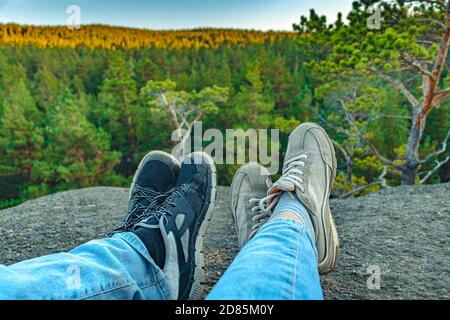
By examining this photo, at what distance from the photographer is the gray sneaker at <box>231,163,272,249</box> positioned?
1.60 meters

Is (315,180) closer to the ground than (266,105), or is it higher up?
closer to the ground

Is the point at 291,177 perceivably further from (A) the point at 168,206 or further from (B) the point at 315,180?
(A) the point at 168,206

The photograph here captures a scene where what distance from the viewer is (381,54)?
4254mm

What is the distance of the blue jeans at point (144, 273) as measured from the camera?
2.66ft

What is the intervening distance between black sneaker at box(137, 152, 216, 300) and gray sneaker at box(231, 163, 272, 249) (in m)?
0.14

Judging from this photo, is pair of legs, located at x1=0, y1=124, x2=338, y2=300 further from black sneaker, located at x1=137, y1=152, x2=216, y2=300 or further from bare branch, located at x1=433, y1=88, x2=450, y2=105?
bare branch, located at x1=433, y1=88, x2=450, y2=105

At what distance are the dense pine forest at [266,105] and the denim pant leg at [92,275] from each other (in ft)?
12.9

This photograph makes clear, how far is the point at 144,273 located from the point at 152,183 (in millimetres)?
903

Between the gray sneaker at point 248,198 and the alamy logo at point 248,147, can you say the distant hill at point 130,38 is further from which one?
the gray sneaker at point 248,198

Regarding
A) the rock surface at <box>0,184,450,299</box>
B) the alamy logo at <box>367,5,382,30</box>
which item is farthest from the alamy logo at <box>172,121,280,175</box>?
the rock surface at <box>0,184,450,299</box>

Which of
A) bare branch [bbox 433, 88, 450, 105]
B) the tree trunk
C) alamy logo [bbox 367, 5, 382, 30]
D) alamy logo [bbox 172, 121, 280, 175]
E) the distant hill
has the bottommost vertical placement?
alamy logo [bbox 172, 121, 280, 175]

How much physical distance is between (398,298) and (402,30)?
4423 millimetres

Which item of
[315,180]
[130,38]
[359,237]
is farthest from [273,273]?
[130,38]

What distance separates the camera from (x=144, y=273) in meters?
1.09
